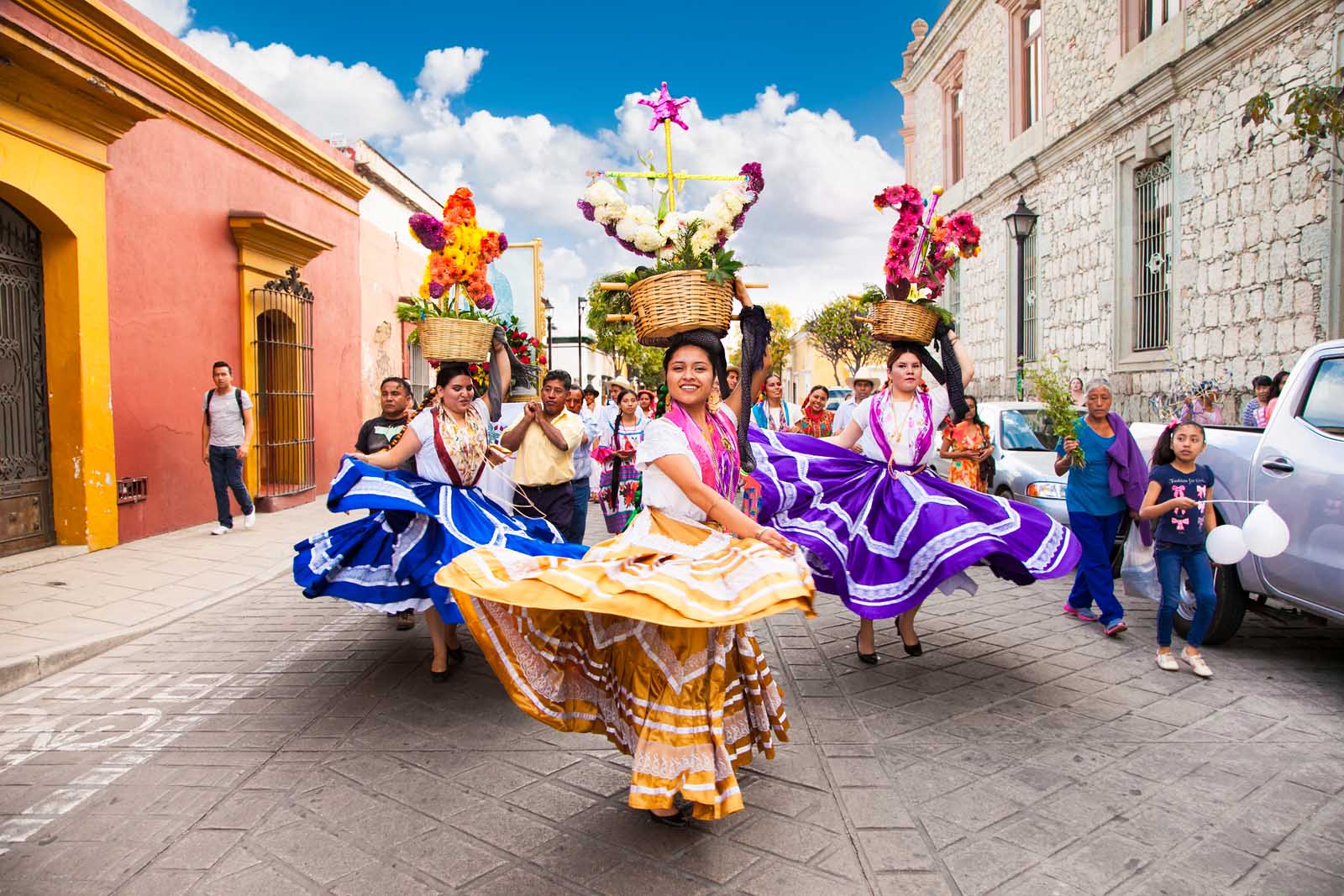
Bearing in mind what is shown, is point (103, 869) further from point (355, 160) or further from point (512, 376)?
point (355, 160)

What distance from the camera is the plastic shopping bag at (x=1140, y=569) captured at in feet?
19.1

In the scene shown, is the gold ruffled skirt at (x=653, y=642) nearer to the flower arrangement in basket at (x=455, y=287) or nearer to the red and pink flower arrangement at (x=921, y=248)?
the flower arrangement in basket at (x=455, y=287)

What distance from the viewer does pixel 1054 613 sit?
6.93 meters

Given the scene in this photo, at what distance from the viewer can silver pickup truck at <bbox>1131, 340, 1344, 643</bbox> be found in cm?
489

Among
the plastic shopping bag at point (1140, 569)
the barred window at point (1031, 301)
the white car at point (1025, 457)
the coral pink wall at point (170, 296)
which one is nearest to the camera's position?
the plastic shopping bag at point (1140, 569)

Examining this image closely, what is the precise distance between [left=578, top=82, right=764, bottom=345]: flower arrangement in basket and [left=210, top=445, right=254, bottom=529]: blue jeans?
789 centimetres

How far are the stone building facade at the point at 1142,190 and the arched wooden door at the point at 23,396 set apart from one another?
47.3ft

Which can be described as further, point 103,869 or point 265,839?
point 265,839

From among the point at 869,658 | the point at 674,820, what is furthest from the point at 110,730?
the point at 869,658

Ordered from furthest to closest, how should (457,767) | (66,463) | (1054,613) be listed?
(66,463) → (1054,613) → (457,767)

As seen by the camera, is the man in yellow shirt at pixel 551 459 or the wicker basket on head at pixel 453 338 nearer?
the wicker basket on head at pixel 453 338

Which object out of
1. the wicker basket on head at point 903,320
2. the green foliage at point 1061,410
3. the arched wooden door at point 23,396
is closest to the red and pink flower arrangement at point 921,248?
the wicker basket on head at point 903,320

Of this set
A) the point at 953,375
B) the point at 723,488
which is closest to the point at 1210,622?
the point at 953,375

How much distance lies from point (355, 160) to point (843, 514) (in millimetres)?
14368
